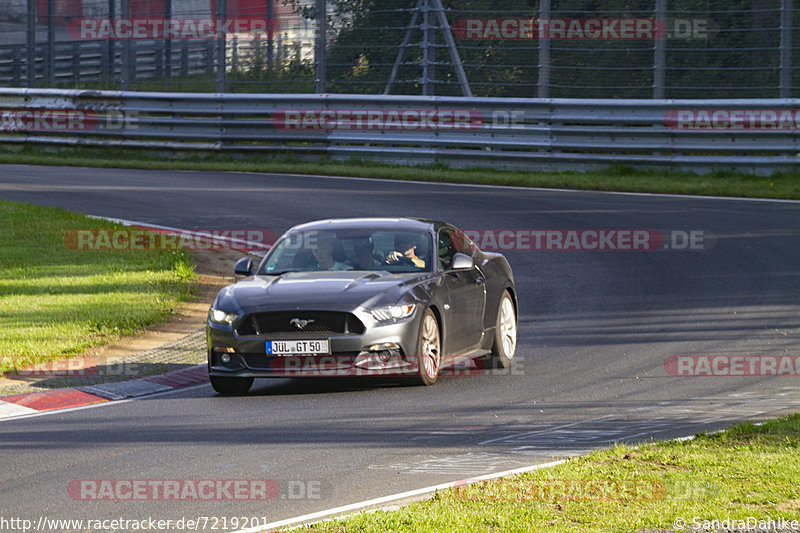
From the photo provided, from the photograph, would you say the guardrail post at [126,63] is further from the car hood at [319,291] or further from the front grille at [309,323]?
the front grille at [309,323]

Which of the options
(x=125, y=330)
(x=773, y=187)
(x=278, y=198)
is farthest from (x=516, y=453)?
(x=773, y=187)

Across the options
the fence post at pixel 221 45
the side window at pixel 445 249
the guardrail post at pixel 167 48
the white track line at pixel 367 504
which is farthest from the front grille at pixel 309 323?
the guardrail post at pixel 167 48

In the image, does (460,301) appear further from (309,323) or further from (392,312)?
(309,323)

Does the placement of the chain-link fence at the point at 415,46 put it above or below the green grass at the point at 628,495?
above

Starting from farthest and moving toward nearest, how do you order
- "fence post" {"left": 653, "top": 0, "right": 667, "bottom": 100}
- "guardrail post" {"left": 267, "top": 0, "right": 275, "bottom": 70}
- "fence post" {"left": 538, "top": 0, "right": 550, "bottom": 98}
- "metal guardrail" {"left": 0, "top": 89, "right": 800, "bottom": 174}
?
"guardrail post" {"left": 267, "top": 0, "right": 275, "bottom": 70} < "fence post" {"left": 538, "top": 0, "right": 550, "bottom": 98} < "fence post" {"left": 653, "top": 0, "right": 667, "bottom": 100} < "metal guardrail" {"left": 0, "top": 89, "right": 800, "bottom": 174}

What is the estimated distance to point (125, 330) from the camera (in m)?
13.1

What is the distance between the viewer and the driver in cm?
1124

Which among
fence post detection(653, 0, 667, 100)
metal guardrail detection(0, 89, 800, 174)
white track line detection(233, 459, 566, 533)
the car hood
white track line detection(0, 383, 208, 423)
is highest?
fence post detection(653, 0, 667, 100)

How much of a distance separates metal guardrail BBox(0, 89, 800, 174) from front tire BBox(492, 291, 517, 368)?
12320 millimetres

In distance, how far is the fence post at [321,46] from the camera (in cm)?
2658

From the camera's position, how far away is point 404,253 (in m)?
11.3

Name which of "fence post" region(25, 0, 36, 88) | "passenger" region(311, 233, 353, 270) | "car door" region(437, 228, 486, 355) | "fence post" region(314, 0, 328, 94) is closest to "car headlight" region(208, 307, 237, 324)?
"passenger" region(311, 233, 353, 270)

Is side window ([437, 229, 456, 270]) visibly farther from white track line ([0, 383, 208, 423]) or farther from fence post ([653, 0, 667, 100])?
fence post ([653, 0, 667, 100])

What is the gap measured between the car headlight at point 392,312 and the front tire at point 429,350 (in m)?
0.18
